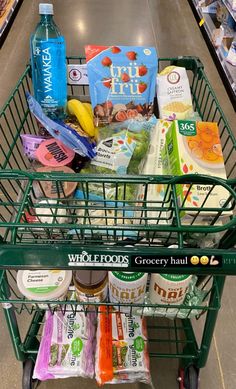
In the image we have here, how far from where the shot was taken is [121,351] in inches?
39.9

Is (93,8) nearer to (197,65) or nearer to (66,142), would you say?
(197,65)

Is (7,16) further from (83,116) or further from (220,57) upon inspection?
(83,116)

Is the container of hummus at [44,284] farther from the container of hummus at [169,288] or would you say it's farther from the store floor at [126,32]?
the store floor at [126,32]

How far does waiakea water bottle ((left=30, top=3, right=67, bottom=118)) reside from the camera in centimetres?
105

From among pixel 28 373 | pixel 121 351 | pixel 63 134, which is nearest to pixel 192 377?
pixel 121 351

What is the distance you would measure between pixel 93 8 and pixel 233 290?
3582 millimetres

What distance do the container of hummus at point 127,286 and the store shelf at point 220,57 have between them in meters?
2.11

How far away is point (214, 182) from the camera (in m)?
0.66

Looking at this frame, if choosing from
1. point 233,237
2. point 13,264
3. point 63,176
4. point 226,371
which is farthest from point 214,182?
point 226,371

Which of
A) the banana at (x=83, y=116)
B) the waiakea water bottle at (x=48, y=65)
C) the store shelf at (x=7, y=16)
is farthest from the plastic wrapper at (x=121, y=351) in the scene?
the store shelf at (x=7, y=16)

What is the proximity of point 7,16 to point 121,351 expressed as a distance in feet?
11.2

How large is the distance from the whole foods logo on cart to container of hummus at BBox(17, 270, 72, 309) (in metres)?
0.29

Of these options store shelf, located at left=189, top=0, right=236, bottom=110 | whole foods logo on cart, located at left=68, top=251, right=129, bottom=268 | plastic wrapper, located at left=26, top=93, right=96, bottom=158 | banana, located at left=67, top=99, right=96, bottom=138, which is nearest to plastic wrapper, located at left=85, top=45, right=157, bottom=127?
banana, located at left=67, top=99, right=96, bottom=138

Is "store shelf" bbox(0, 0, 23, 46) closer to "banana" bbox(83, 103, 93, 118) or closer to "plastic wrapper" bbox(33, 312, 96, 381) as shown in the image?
"banana" bbox(83, 103, 93, 118)
